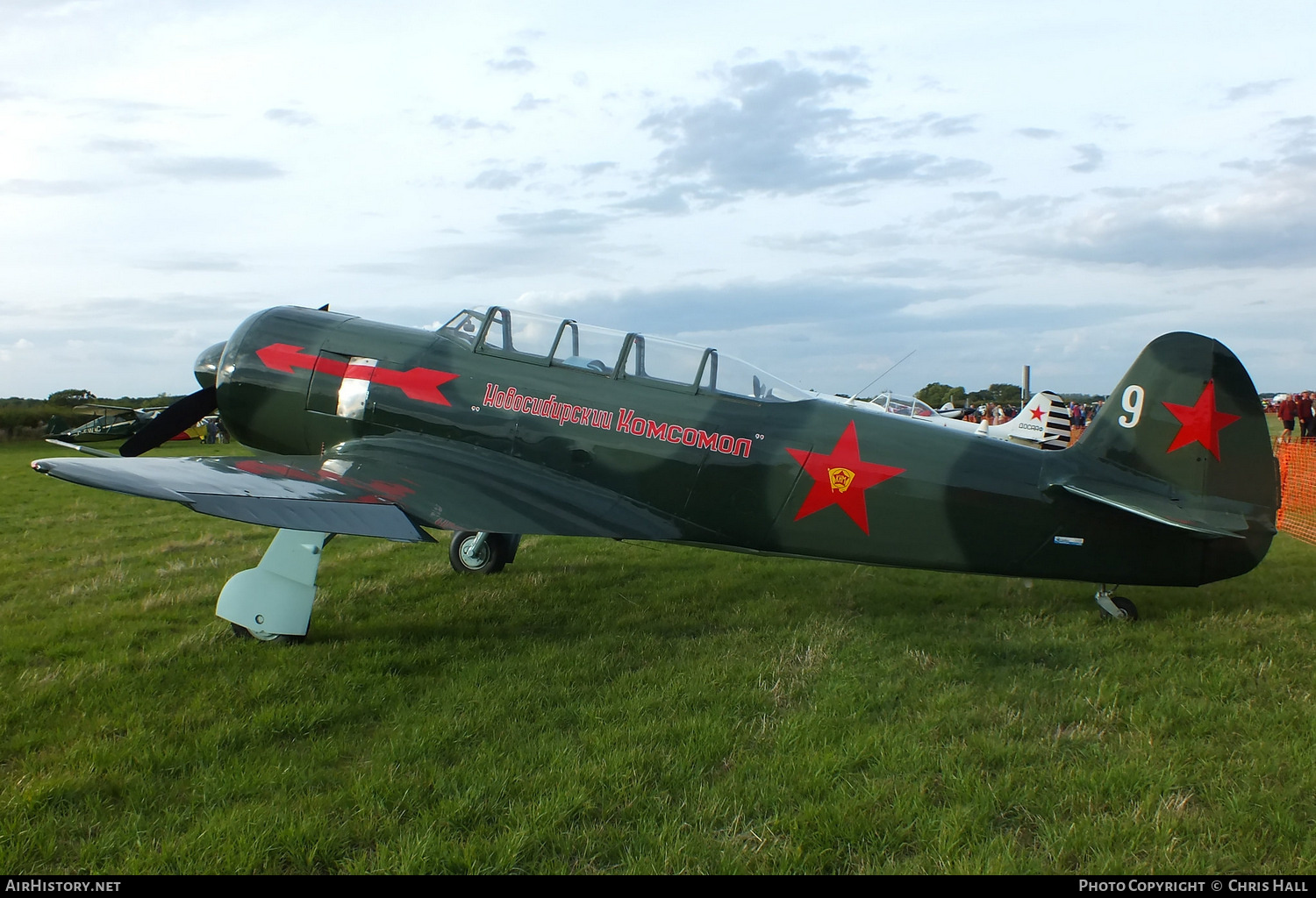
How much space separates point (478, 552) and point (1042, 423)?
18.1 meters

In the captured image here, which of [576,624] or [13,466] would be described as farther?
[13,466]

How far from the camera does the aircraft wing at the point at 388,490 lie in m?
4.65

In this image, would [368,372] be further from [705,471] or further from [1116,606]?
[1116,606]

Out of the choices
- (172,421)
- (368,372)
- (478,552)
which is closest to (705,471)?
(478,552)

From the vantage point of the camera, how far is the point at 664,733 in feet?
12.6

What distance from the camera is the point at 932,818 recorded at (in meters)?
3.11

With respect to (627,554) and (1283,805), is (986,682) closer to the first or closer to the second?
(1283,805)

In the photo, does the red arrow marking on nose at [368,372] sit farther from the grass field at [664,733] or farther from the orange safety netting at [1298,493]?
the orange safety netting at [1298,493]

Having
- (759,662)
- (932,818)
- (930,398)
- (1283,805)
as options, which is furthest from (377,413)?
(930,398)

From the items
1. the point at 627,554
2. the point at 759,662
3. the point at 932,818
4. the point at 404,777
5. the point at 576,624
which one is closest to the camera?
the point at 932,818

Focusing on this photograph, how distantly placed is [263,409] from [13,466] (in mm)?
18670

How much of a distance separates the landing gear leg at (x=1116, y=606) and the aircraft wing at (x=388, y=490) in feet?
10.6

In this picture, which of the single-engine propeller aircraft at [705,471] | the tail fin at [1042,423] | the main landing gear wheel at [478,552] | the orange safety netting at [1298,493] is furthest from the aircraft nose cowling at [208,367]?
the tail fin at [1042,423]

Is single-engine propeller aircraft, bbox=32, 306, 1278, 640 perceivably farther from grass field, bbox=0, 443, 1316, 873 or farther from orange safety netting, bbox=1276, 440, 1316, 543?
orange safety netting, bbox=1276, 440, 1316, 543
